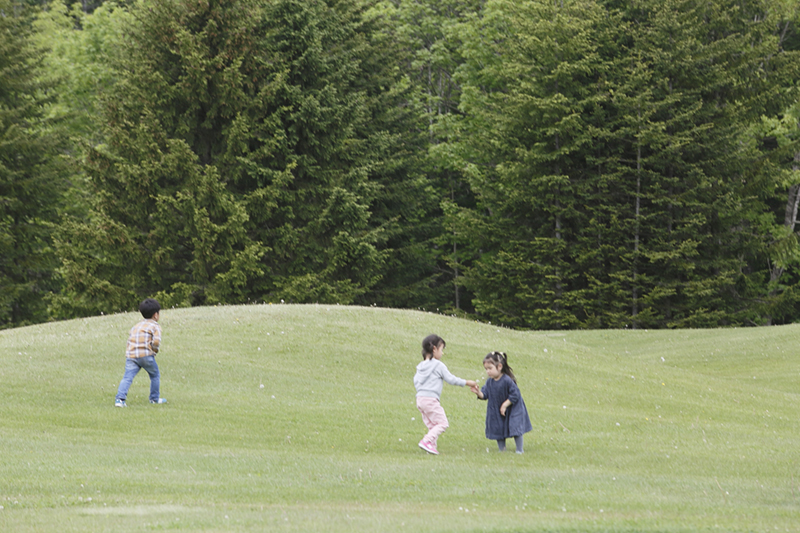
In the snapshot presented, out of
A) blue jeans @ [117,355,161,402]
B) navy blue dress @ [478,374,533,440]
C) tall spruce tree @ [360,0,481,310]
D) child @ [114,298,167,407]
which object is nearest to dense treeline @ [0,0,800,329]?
tall spruce tree @ [360,0,481,310]

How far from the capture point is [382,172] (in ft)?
156

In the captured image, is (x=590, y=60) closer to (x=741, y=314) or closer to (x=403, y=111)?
(x=403, y=111)

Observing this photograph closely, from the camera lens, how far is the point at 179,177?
42.2 m

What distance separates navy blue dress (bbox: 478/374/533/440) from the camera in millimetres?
11648

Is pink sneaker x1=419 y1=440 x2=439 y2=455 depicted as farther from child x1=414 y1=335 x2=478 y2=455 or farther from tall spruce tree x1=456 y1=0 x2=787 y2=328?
tall spruce tree x1=456 y1=0 x2=787 y2=328

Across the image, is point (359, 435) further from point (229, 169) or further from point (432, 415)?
point (229, 169)

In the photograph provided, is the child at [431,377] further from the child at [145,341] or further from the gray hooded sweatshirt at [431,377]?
the child at [145,341]

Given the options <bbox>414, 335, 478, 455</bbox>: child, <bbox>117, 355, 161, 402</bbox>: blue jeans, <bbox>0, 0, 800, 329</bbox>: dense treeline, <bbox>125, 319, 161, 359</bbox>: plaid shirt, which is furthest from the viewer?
<bbox>0, 0, 800, 329</bbox>: dense treeline

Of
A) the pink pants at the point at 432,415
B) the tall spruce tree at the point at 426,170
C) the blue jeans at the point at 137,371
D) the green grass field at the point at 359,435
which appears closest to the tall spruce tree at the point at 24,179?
the tall spruce tree at the point at 426,170

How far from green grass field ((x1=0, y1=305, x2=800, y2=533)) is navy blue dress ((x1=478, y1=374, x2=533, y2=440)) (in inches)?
15.8

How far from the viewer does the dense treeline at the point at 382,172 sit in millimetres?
41812

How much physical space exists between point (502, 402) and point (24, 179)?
38.4 m

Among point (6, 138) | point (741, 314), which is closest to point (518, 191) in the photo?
point (741, 314)

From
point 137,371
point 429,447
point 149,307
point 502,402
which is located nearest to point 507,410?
point 502,402
